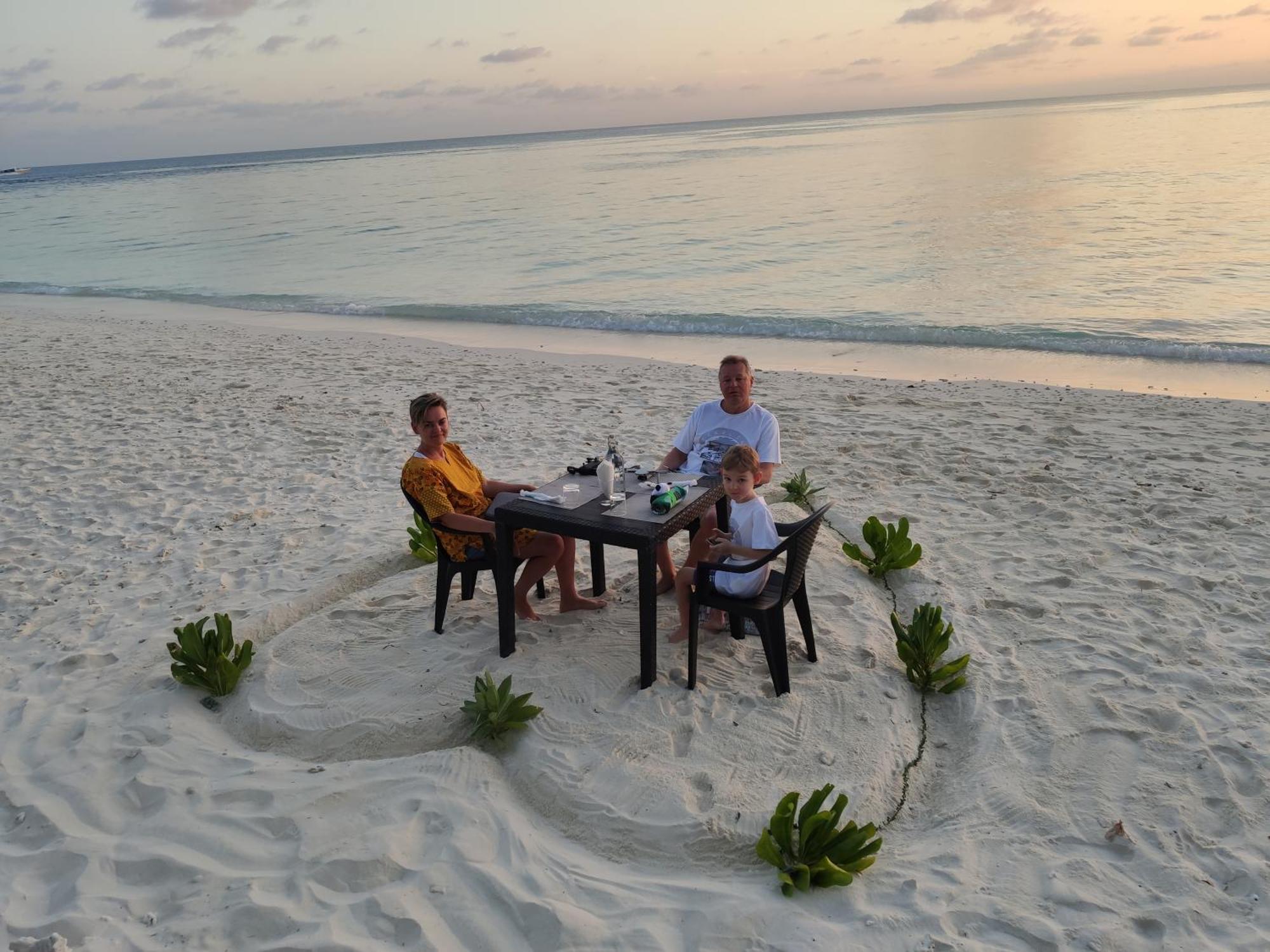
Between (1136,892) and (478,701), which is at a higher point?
(478,701)

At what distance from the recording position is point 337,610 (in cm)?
478

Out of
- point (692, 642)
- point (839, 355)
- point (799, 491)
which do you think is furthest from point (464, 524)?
point (839, 355)

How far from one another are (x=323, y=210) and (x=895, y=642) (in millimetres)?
38550

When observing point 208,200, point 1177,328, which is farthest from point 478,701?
point 208,200

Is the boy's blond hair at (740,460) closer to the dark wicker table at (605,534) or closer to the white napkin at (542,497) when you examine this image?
the dark wicker table at (605,534)

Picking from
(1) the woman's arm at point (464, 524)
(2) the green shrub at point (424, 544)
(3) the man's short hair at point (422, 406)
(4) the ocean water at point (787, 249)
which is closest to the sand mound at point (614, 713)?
(2) the green shrub at point (424, 544)

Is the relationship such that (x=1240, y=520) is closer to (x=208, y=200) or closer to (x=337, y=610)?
(x=337, y=610)

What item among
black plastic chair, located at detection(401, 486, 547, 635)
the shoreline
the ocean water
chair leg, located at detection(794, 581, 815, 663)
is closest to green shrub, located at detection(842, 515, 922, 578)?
chair leg, located at detection(794, 581, 815, 663)

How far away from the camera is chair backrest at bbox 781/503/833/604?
3.72m

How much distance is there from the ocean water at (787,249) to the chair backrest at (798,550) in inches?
382

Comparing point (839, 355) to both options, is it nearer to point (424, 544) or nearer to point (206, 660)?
point (424, 544)

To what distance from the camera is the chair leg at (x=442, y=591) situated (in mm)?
4469

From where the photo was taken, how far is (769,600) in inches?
153

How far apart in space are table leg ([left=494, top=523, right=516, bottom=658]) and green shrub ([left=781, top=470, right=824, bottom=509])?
251 centimetres
